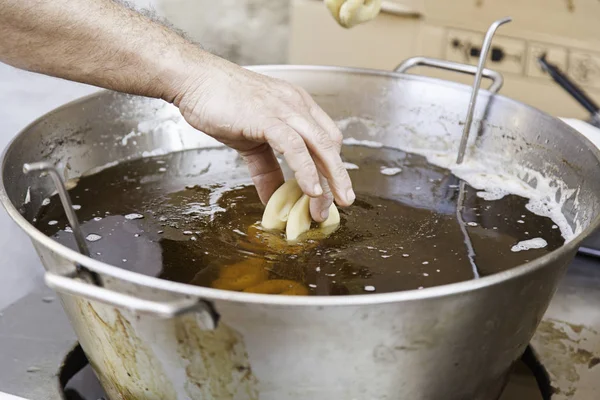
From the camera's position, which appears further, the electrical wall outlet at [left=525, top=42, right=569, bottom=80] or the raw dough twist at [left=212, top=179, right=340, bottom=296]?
the electrical wall outlet at [left=525, top=42, right=569, bottom=80]

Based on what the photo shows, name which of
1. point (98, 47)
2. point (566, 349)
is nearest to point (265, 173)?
point (98, 47)

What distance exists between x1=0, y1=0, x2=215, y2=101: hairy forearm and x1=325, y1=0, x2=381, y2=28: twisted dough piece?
0.34 m

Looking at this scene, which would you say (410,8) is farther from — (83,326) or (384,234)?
(83,326)

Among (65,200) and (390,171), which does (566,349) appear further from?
(65,200)

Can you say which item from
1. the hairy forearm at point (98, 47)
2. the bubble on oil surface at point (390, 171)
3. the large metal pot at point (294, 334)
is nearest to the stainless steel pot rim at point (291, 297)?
the large metal pot at point (294, 334)

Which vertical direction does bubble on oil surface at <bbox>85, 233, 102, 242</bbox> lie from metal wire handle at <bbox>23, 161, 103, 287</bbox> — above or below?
below

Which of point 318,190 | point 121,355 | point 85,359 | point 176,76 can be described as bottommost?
point 85,359

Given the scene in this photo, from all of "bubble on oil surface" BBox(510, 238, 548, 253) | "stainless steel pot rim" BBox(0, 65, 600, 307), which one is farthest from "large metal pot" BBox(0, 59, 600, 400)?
"bubble on oil surface" BBox(510, 238, 548, 253)

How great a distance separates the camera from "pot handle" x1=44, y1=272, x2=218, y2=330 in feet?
1.92

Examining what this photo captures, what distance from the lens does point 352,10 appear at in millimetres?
1177

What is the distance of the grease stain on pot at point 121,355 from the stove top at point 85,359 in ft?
0.63

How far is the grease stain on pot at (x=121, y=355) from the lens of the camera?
705 millimetres

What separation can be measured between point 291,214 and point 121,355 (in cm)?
31

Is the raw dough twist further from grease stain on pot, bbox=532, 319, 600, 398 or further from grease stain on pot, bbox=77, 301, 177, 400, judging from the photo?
grease stain on pot, bbox=532, 319, 600, 398
